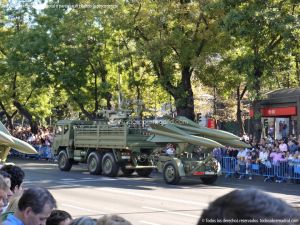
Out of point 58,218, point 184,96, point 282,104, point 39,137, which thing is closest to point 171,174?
point 184,96

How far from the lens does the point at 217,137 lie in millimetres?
21219

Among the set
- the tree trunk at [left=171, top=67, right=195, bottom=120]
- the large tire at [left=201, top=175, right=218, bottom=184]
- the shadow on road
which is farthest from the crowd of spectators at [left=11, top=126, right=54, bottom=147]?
the large tire at [left=201, top=175, right=218, bottom=184]

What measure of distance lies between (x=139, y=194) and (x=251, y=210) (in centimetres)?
1589

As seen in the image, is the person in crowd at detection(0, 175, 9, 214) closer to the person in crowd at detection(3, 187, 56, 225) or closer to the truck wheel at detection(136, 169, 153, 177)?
the person in crowd at detection(3, 187, 56, 225)

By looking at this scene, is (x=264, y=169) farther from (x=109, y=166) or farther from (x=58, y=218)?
(x=58, y=218)

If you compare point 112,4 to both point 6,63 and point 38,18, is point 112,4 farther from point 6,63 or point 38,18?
point 6,63

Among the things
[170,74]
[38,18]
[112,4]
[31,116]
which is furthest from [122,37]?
[31,116]

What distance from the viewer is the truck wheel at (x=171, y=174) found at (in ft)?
67.6

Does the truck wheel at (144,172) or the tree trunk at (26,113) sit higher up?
the tree trunk at (26,113)

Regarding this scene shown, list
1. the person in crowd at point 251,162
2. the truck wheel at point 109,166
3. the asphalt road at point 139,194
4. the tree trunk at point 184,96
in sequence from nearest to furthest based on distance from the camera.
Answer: the asphalt road at point 139,194 < the person in crowd at point 251,162 < the truck wheel at point 109,166 < the tree trunk at point 184,96

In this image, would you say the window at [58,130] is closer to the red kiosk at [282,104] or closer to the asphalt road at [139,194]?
the asphalt road at [139,194]

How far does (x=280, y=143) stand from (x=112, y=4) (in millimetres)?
12525

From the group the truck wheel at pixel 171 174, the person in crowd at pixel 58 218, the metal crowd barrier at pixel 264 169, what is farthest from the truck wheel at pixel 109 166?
the person in crowd at pixel 58 218

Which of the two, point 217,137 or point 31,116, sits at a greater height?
point 31,116
